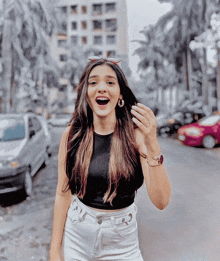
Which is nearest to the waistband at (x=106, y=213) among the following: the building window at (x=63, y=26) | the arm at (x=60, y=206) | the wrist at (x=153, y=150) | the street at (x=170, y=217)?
the arm at (x=60, y=206)

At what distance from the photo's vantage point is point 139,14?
6.23 ft

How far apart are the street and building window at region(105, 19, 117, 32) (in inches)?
36.9

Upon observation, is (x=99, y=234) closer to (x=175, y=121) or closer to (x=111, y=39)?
(x=175, y=121)

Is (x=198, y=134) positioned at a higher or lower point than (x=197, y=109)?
lower

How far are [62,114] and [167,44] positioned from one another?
1.09 metres

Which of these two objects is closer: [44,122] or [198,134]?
[198,134]

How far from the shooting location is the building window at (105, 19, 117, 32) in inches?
78.2

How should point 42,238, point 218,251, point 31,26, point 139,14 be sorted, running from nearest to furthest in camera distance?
point 218,251 → point 42,238 → point 139,14 → point 31,26

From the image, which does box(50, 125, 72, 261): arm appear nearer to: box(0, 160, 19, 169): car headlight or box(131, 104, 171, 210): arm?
box(131, 104, 171, 210): arm

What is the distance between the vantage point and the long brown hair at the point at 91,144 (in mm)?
923

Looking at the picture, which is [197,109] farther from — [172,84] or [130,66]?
[130,66]

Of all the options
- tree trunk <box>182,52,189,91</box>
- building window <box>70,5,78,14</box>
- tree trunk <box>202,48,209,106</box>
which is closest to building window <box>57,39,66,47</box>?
building window <box>70,5,78,14</box>

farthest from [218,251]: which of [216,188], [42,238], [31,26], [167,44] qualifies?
[31,26]

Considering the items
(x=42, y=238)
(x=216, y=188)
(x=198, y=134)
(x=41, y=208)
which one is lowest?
(x=42, y=238)
